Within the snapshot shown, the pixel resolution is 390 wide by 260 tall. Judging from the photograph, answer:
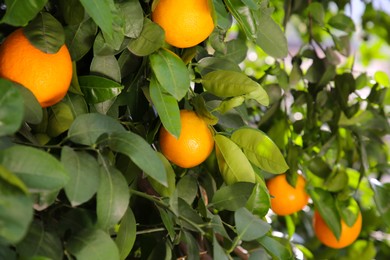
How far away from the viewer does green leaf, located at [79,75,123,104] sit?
0.61 metres

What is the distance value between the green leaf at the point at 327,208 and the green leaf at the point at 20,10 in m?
0.67


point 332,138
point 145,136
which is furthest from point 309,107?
point 145,136

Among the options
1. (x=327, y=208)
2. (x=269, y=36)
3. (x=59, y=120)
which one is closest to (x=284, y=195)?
(x=327, y=208)

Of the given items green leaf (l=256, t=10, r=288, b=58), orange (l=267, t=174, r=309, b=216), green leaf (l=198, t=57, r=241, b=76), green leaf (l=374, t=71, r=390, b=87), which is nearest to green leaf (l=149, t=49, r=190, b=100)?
green leaf (l=198, t=57, r=241, b=76)

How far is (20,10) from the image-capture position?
51 centimetres

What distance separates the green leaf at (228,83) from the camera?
0.67 meters

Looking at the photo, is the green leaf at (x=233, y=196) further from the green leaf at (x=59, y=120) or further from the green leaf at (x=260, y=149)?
the green leaf at (x=59, y=120)

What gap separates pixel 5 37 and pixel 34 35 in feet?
0.23

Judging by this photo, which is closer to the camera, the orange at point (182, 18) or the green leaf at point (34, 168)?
the green leaf at point (34, 168)

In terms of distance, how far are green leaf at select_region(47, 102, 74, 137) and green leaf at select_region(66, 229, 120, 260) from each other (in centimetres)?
11

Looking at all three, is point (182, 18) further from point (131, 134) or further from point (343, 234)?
point (343, 234)

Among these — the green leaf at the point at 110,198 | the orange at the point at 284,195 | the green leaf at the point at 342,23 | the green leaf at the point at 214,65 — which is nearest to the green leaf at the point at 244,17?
the green leaf at the point at 214,65

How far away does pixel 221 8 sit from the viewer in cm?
66

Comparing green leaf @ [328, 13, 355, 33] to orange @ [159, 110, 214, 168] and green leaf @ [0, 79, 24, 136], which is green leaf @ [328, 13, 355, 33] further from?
green leaf @ [0, 79, 24, 136]
